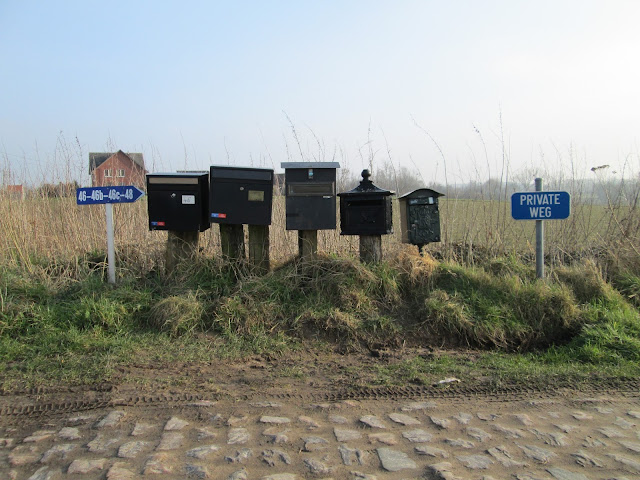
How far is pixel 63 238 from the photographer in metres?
7.15

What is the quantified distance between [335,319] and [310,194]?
4.91 ft

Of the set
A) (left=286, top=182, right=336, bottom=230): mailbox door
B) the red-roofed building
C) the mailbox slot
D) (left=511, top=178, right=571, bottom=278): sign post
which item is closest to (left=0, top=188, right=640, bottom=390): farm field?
(left=286, top=182, right=336, bottom=230): mailbox door

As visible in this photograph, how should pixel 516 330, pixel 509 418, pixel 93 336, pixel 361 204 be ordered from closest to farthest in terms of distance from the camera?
pixel 509 418 < pixel 93 336 < pixel 516 330 < pixel 361 204

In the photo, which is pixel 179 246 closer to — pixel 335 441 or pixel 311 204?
pixel 311 204

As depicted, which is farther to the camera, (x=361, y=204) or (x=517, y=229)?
(x=517, y=229)

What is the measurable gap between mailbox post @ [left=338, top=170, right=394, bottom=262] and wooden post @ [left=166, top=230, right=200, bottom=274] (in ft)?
6.27

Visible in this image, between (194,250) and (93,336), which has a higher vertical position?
(194,250)

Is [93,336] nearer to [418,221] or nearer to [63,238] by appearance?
[63,238]

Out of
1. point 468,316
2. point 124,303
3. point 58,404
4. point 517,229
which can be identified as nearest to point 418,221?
point 468,316

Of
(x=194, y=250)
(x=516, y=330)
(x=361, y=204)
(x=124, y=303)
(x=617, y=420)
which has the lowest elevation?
(x=617, y=420)

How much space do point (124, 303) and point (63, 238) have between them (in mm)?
2609

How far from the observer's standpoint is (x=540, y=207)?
18.8 ft

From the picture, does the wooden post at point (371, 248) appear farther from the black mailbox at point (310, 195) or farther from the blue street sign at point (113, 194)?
the blue street sign at point (113, 194)

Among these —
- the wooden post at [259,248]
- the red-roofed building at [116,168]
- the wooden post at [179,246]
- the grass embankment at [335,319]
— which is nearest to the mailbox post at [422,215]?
the grass embankment at [335,319]
